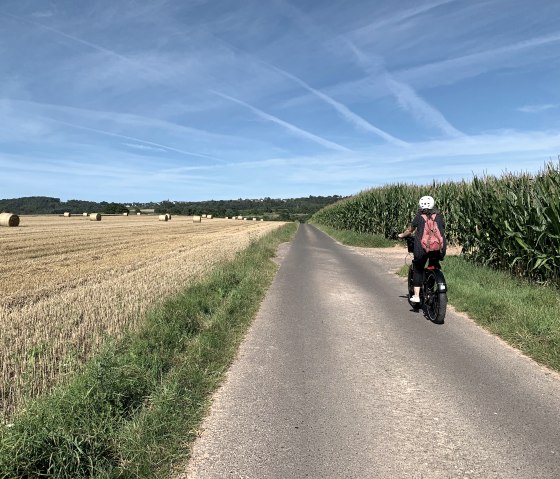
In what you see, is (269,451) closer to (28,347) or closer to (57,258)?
(28,347)

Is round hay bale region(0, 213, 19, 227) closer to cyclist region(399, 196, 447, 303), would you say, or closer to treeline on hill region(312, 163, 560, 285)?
treeline on hill region(312, 163, 560, 285)

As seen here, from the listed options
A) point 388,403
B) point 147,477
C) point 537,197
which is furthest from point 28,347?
point 537,197

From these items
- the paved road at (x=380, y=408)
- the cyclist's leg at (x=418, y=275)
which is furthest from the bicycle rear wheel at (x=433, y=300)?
the paved road at (x=380, y=408)

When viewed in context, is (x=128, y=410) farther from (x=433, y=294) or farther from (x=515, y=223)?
(x=515, y=223)

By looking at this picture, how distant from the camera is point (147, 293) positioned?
938cm

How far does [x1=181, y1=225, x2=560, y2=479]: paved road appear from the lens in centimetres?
310

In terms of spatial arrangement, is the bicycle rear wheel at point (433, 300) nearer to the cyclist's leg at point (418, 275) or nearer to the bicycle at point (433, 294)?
the bicycle at point (433, 294)

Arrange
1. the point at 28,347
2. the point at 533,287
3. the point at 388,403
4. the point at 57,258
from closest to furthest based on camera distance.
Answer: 1. the point at 388,403
2. the point at 28,347
3. the point at 533,287
4. the point at 57,258

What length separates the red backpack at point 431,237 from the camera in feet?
25.2

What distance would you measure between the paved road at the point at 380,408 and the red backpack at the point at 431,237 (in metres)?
1.45

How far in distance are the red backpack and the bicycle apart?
1.43 ft

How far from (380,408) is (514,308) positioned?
14.4ft

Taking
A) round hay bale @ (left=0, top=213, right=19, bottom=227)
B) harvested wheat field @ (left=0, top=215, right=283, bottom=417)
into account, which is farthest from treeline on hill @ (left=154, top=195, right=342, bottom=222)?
harvested wheat field @ (left=0, top=215, right=283, bottom=417)

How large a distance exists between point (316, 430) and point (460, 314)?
18.4 feet
